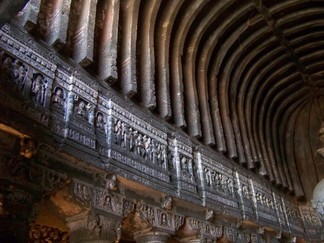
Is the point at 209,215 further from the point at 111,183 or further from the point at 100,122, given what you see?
the point at 100,122

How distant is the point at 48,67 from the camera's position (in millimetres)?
5188

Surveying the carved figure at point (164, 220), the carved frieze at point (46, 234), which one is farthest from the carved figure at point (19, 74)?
the carved frieze at point (46, 234)

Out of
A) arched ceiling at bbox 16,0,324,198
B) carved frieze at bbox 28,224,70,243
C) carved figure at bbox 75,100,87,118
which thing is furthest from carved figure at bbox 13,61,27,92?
carved frieze at bbox 28,224,70,243

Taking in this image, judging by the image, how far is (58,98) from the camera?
205 inches

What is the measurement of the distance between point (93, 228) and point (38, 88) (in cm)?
191

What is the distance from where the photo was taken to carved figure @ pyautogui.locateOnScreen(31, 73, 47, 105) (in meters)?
4.83

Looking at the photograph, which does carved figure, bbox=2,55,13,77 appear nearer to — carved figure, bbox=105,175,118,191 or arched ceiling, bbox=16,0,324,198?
arched ceiling, bbox=16,0,324,198

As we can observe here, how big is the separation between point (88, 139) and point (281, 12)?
23.8ft

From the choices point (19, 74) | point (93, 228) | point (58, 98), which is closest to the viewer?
point (19, 74)

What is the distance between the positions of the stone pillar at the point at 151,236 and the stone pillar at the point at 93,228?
89 centimetres

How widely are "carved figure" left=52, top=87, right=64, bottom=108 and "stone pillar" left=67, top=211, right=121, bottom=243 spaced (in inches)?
57.3

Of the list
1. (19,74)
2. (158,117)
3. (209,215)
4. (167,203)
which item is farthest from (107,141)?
(209,215)

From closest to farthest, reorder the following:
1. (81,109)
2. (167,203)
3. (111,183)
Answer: (111,183) < (81,109) < (167,203)

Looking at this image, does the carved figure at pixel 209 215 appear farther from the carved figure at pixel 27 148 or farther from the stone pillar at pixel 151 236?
the carved figure at pixel 27 148
